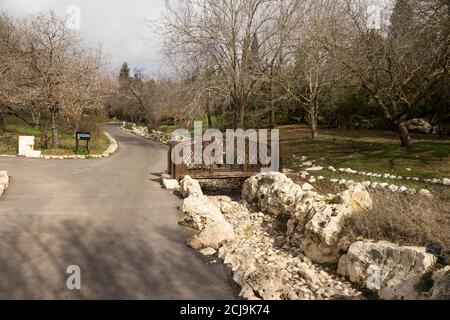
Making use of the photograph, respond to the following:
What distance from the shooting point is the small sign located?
6270 mm

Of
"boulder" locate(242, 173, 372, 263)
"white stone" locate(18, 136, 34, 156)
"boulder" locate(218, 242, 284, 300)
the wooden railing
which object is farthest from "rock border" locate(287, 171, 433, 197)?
Result: "white stone" locate(18, 136, 34, 156)

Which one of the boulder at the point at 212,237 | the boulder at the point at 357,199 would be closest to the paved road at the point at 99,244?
the boulder at the point at 212,237

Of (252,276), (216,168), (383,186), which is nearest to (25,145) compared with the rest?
(216,168)

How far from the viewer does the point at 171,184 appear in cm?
1332

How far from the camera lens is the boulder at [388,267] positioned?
607 centimetres

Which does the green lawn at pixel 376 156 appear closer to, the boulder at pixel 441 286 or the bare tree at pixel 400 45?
the bare tree at pixel 400 45

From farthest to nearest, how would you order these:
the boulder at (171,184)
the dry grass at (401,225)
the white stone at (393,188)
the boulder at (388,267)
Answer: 1. the boulder at (171,184)
2. the white stone at (393,188)
3. the dry grass at (401,225)
4. the boulder at (388,267)

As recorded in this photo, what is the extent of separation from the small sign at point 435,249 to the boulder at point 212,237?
404 cm

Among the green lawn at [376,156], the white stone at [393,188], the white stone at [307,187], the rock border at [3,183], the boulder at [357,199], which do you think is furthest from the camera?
the green lawn at [376,156]

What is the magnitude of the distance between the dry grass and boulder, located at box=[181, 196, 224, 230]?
3.42 metres

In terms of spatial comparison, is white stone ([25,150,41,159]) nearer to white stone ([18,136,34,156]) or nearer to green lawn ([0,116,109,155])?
white stone ([18,136,34,156])

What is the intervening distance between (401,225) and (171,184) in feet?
26.0
